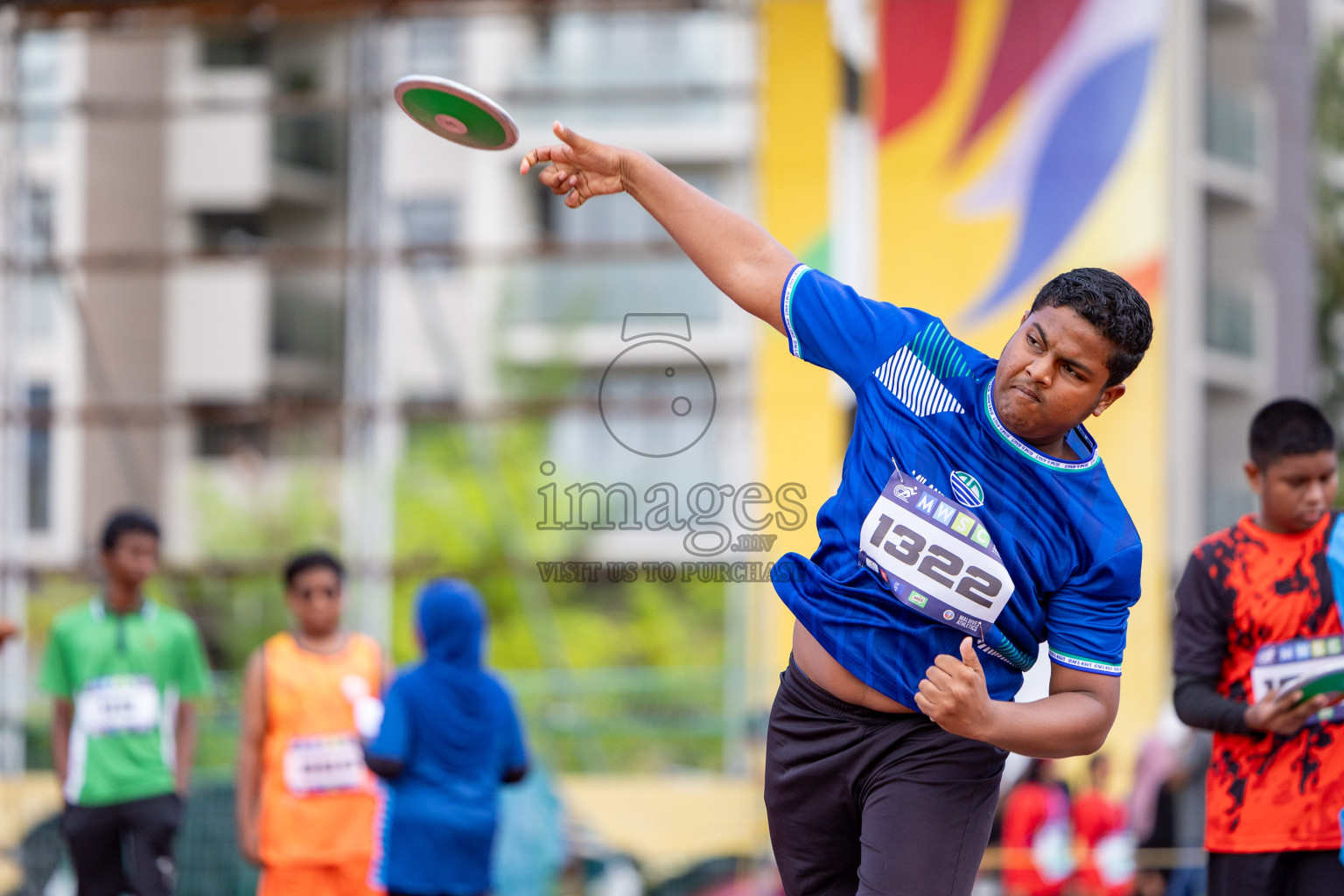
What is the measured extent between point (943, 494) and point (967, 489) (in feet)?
0.14

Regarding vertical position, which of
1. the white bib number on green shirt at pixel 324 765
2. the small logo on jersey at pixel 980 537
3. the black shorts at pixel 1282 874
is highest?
the small logo on jersey at pixel 980 537

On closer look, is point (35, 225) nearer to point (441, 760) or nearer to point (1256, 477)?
point (441, 760)

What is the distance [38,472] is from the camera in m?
25.2

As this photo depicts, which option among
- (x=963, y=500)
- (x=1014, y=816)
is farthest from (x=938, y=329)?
(x=1014, y=816)

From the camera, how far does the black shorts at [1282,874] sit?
141 inches

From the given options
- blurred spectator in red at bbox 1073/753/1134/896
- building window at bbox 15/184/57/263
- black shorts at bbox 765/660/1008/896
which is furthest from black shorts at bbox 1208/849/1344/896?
building window at bbox 15/184/57/263

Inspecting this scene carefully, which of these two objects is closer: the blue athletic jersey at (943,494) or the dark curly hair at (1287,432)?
the blue athletic jersey at (943,494)

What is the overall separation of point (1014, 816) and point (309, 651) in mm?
5755

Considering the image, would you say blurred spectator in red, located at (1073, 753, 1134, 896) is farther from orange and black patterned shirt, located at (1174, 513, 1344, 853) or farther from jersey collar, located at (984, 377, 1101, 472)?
jersey collar, located at (984, 377, 1101, 472)

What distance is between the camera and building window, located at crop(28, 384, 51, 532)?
24766 millimetres

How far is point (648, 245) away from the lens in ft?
42.5

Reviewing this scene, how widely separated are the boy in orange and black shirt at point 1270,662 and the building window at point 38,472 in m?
23.5

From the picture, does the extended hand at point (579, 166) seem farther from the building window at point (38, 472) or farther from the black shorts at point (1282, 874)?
the building window at point (38, 472)
